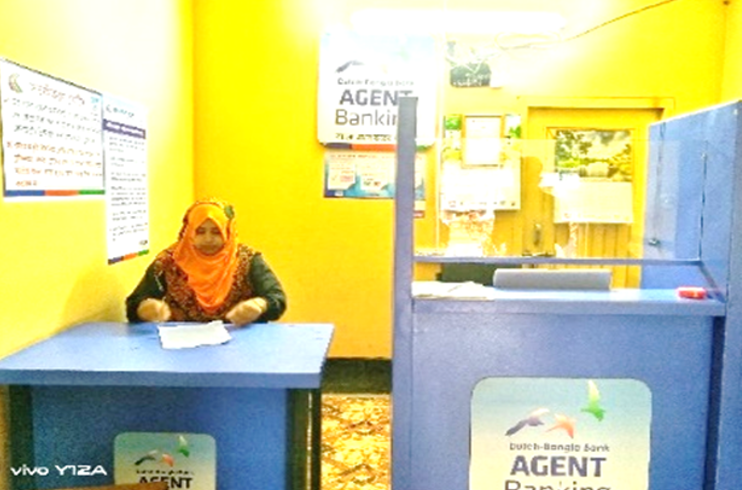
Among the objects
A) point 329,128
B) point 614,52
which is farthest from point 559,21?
point 329,128

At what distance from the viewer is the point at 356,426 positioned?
3723mm

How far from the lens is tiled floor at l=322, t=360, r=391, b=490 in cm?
307

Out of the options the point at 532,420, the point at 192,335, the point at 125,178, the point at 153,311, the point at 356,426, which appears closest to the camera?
the point at 532,420

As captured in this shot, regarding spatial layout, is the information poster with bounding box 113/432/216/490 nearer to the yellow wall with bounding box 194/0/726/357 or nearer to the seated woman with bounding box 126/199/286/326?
the seated woman with bounding box 126/199/286/326

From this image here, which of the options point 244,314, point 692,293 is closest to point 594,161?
point 692,293

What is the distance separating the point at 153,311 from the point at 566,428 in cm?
156

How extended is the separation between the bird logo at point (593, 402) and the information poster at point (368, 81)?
2738mm

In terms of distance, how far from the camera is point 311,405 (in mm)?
2357

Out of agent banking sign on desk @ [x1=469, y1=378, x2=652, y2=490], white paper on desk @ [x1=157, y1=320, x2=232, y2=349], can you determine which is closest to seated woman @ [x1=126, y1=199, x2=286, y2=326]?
white paper on desk @ [x1=157, y1=320, x2=232, y2=349]

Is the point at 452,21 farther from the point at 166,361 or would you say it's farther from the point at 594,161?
the point at 166,361

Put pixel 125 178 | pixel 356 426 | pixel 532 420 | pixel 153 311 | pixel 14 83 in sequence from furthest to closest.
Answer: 1. pixel 356 426
2. pixel 125 178
3. pixel 153 311
4. pixel 14 83
5. pixel 532 420

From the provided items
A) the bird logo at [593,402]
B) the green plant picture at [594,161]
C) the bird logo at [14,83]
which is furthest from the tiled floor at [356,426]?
the bird logo at [14,83]

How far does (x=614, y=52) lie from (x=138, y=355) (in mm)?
3620

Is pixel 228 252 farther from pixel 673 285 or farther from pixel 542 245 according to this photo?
pixel 673 285
